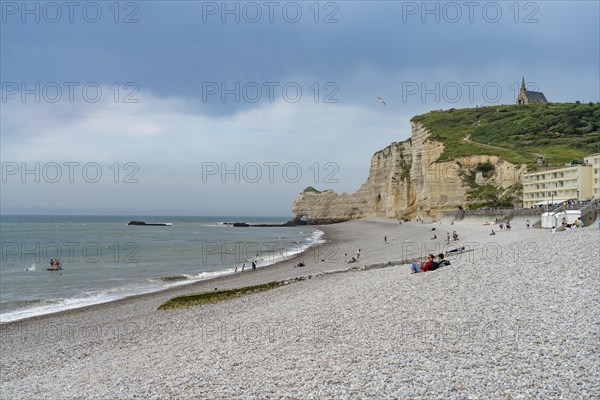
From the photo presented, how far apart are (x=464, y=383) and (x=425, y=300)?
5.20 meters

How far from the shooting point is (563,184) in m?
50.5

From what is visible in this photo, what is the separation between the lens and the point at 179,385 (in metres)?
8.88

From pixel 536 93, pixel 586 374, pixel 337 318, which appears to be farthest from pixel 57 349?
pixel 536 93

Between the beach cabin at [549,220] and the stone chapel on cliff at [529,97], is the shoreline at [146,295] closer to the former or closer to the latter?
the beach cabin at [549,220]

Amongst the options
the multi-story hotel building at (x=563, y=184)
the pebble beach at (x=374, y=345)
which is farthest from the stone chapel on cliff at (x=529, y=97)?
the pebble beach at (x=374, y=345)

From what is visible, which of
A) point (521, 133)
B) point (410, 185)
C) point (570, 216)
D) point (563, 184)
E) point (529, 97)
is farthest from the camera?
point (529, 97)

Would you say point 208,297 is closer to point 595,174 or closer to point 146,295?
point 146,295

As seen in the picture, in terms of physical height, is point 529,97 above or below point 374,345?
above

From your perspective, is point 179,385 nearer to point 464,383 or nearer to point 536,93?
point 464,383

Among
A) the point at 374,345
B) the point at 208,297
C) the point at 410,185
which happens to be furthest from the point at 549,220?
the point at 410,185

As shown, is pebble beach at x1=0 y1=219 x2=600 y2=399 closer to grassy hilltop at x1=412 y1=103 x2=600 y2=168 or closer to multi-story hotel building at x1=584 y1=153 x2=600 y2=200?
multi-story hotel building at x1=584 y1=153 x2=600 y2=200

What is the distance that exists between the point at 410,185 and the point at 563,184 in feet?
132

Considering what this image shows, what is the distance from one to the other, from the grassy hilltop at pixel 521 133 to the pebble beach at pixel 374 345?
52234 mm

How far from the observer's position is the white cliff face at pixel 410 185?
6656cm
